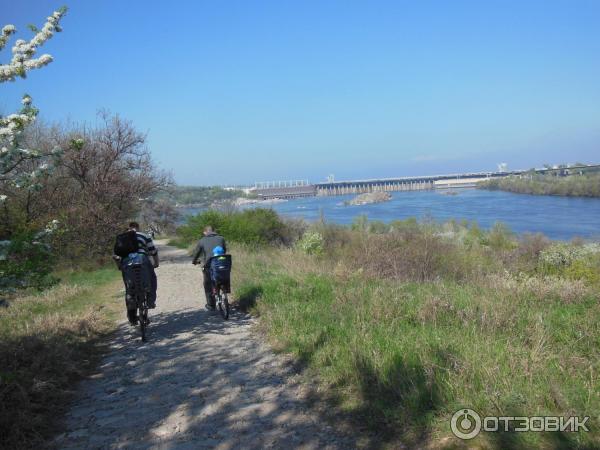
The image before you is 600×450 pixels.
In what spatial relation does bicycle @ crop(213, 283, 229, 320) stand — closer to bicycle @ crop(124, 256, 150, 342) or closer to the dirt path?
the dirt path

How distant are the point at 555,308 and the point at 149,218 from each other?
1194 inches

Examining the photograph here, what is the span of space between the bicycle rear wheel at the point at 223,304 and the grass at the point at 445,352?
1.93 ft

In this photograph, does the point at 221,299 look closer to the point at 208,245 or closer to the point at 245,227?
the point at 208,245

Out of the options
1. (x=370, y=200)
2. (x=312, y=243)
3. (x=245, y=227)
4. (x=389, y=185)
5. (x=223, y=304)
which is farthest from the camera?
(x=389, y=185)

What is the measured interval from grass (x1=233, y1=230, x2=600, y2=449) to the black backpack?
2443mm

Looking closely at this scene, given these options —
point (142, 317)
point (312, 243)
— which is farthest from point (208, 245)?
point (312, 243)

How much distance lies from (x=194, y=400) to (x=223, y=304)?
4100 mm

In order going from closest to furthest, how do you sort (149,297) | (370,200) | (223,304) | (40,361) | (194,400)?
(194,400)
(40,361)
(149,297)
(223,304)
(370,200)

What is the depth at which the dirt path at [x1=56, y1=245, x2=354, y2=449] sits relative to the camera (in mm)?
4062

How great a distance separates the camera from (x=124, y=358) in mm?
6727

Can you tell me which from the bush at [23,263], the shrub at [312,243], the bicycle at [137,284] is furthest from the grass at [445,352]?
the shrub at [312,243]

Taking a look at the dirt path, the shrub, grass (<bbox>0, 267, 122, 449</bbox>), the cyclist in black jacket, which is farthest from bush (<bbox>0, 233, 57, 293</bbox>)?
the shrub

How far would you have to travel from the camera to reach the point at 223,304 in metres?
8.94

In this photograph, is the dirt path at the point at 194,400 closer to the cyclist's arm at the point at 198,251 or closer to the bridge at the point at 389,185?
Result: the cyclist's arm at the point at 198,251
